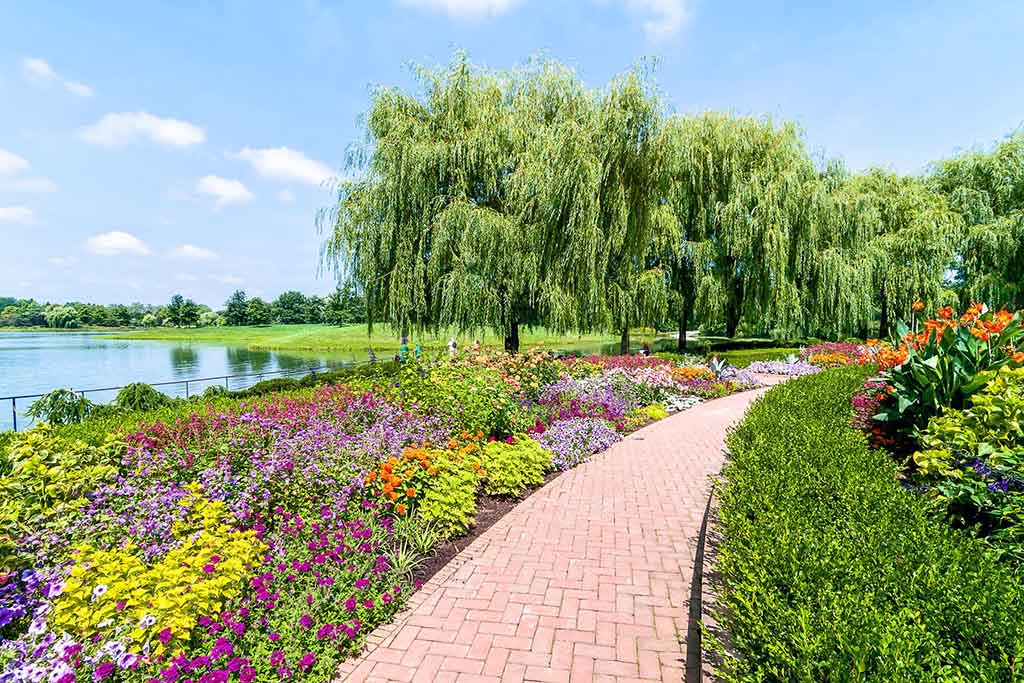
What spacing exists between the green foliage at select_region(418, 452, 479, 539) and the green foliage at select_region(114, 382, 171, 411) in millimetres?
6291

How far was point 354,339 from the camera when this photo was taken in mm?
53219

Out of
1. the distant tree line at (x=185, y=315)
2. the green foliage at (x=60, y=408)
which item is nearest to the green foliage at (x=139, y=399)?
the green foliage at (x=60, y=408)

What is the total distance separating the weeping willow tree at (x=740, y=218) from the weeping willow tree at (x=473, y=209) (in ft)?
20.6

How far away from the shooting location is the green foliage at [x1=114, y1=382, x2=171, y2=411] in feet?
26.8

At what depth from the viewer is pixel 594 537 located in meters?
4.30

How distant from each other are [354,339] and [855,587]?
54620 millimetres

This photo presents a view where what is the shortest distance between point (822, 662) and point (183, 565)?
3.26m

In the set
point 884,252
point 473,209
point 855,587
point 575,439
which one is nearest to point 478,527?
point 575,439

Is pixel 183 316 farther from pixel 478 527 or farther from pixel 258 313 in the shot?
pixel 478 527

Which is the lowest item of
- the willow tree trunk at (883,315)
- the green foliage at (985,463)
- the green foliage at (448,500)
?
the green foliage at (448,500)

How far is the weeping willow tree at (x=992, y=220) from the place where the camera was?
19047 mm

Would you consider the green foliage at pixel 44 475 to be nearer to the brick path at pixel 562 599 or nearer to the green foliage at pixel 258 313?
the brick path at pixel 562 599

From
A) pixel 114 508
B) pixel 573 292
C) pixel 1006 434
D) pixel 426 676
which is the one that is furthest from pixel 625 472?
pixel 573 292

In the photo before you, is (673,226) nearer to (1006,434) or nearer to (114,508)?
(1006,434)
